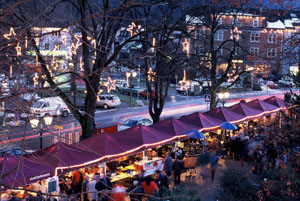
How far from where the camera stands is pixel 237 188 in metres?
11.1

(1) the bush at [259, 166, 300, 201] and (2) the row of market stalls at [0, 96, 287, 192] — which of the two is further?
(1) the bush at [259, 166, 300, 201]

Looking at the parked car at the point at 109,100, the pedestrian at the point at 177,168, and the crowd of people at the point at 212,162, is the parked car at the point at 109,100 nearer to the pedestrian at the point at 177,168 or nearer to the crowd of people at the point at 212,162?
the crowd of people at the point at 212,162

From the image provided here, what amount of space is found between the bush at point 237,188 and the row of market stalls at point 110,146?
356 centimetres

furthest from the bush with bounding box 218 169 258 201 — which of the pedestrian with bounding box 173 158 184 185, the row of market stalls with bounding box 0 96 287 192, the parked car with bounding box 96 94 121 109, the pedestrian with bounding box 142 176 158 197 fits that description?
the parked car with bounding box 96 94 121 109

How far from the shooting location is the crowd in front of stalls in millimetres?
10648

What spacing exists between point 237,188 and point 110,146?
4.63 meters

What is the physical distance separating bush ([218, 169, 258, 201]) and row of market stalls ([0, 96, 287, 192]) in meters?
3.56

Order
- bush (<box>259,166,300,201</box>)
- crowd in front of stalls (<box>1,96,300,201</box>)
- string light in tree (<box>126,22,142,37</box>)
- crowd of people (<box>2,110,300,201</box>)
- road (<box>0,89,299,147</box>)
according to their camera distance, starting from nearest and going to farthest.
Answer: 1. crowd of people (<box>2,110,300,201</box>)
2. bush (<box>259,166,300,201</box>)
3. crowd in front of stalls (<box>1,96,300,201</box>)
4. string light in tree (<box>126,22,142,37</box>)
5. road (<box>0,89,299,147</box>)

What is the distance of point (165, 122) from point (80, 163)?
549 centimetres

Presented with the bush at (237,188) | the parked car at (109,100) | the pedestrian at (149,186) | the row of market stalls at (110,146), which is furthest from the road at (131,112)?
the bush at (237,188)

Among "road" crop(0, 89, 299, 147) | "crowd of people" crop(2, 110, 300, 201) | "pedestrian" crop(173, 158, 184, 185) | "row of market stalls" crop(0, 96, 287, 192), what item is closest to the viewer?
"row of market stalls" crop(0, 96, 287, 192)

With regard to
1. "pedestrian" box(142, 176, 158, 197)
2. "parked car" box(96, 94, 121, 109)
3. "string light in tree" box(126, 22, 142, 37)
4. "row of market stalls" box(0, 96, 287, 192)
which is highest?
"string light in tree" box(126, 22, 142, 37)

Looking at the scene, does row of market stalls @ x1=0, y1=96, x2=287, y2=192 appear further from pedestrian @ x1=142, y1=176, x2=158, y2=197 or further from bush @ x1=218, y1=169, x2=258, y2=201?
bush @ x1=218, y1=169, x2=258, y2=201

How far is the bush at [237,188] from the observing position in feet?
35.9
